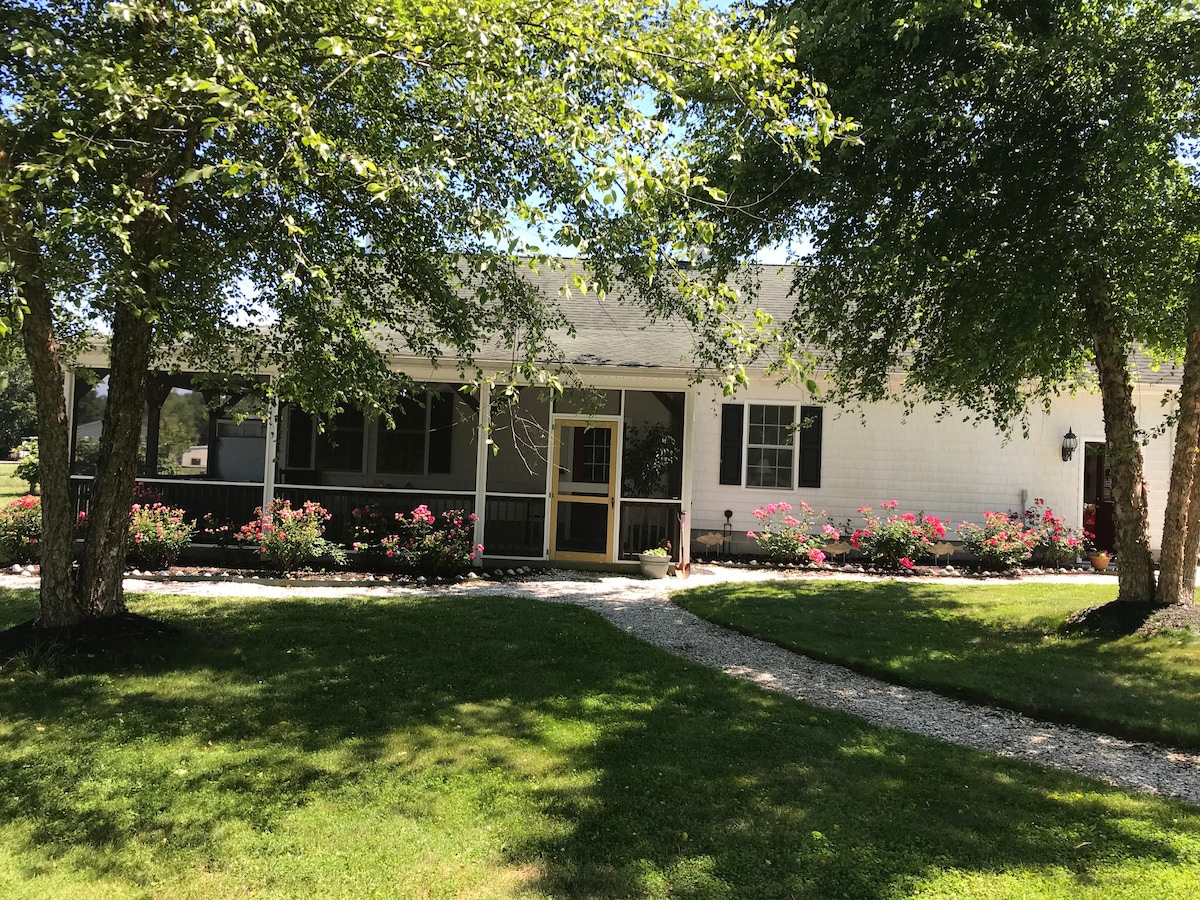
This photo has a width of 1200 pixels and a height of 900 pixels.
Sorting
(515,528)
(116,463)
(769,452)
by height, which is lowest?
(515,528)

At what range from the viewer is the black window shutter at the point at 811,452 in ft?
42.5

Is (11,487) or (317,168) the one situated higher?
(317,168)

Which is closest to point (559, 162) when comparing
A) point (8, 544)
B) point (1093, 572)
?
point (8, 544)

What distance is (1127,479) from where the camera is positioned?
7750mm

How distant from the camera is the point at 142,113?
11.4 ft

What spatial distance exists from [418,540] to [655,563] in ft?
11.0

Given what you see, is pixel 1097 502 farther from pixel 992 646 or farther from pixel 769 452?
pixel 992 646

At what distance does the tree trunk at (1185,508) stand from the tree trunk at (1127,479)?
17 cm

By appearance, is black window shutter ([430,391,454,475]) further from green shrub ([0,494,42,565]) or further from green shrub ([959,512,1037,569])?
green shrub ([959,512,1037,569])

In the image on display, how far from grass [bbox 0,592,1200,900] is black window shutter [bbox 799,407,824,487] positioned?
7477mm

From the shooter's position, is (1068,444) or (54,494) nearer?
(54,494)

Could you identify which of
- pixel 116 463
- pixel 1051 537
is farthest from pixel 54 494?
pixel 1051 537

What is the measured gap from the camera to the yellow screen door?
1134 cm

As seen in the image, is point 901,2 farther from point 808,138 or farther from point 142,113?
point 142,113
